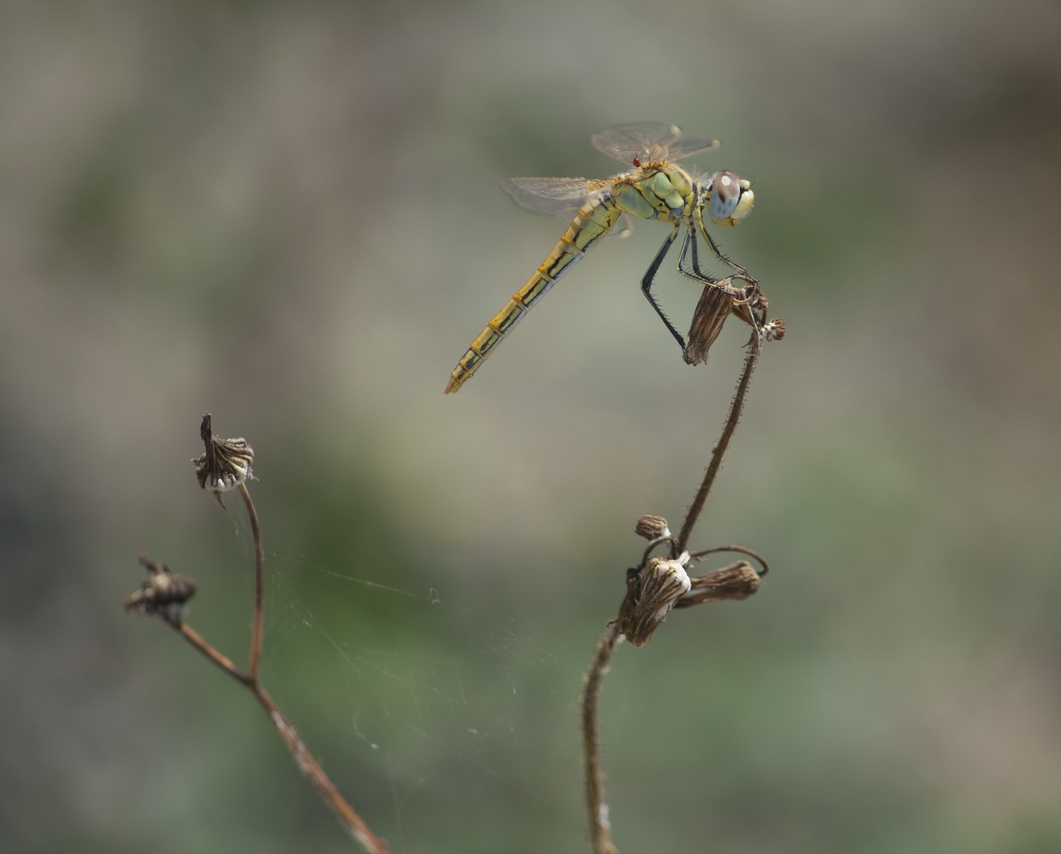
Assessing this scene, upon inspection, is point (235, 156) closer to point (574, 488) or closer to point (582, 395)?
point (582, 395)

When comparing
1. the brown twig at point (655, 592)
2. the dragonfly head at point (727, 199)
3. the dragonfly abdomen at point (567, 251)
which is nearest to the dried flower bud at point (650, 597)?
the brown twig at point (655, 592)

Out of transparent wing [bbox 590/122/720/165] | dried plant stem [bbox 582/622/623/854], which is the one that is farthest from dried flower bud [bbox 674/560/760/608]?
transparent wing [bbox 590/122/720/165]

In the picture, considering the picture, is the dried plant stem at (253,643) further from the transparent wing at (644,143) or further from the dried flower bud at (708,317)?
the transparent wing at (644,143)

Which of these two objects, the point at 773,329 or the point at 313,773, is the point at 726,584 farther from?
the point at 313,773

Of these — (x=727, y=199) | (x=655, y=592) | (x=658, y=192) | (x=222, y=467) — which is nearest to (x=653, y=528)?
(x=655, y=592)

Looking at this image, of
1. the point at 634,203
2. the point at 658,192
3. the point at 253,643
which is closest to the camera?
the point at 253,643
